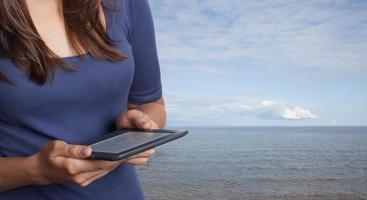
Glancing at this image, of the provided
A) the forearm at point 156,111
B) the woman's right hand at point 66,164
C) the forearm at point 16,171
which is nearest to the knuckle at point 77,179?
the woman's right hand at point 66,164

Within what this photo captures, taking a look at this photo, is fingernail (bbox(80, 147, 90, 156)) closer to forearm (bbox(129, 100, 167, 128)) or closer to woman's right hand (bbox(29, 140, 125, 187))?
woman's right hand (bbox(29, 140, 125, 187))

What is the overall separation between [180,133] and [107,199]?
27 cm

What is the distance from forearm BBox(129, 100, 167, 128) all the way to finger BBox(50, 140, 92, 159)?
0.52m

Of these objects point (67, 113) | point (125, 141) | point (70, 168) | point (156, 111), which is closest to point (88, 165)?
point (70, 168)

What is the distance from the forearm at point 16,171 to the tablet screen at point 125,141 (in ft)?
0.49

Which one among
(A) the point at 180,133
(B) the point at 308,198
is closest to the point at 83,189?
(A) the point at 180,133

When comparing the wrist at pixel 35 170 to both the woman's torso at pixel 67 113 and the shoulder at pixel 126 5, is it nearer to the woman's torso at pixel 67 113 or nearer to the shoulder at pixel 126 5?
the woman's torso at pixel 67 113

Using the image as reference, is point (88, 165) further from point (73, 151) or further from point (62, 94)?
point (62, 94)

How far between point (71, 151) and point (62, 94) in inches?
9.0

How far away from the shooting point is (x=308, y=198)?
17828 mm

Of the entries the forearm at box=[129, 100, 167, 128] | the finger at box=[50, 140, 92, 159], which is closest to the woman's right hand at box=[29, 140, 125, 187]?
the finger at box=[50, 140, 92, 159]

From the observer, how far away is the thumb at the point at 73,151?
88 centimetres

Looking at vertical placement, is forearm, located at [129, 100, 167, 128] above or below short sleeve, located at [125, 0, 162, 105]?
below

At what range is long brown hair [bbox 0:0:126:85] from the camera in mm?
1077
